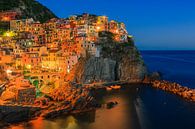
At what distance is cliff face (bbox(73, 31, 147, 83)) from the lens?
215 ft

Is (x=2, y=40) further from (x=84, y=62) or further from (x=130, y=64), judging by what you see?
(x=130, y=64)

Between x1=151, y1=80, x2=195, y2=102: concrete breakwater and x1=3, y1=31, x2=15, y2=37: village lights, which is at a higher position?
x1=3, y1=31, x2=15, y2=37: village lights

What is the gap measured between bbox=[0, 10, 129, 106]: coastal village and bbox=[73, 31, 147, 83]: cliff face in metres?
1.71

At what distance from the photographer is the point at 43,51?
64.7 metres

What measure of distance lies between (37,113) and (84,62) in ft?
76.0

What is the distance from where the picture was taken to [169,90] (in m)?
63.3

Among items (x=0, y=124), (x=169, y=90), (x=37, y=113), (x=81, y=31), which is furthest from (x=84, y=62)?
(x=0, y=124)

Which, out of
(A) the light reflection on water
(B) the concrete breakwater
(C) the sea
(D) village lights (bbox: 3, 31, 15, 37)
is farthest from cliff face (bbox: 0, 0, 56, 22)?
(A) the light reflection on water

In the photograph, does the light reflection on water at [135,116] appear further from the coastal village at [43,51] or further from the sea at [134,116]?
the coastal village at [43,51]

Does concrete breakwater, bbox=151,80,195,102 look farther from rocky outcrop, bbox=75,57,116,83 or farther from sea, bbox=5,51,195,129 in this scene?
rocky outcrop, bbox=75,57,116,83

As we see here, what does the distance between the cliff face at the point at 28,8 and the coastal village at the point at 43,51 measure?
470 centimetres

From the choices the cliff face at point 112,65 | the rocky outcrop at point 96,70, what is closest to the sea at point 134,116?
the rocky outcrop at point 96,70

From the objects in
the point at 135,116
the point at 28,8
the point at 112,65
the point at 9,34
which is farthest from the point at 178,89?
the point at 28,8

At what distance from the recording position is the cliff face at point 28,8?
→ 92.0 metres
